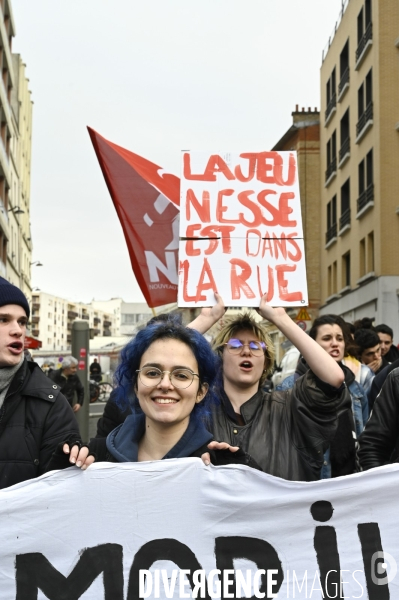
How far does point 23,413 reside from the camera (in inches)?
145

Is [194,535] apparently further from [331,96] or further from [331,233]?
[331,96]

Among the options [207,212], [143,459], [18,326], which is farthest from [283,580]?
[207,212]

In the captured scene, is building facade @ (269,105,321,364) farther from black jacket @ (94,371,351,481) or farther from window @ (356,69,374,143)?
black jacket @ (94,371,351,481)

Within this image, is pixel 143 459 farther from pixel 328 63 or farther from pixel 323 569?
pixel 328 63

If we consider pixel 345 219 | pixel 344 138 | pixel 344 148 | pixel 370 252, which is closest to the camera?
pixel 370 252

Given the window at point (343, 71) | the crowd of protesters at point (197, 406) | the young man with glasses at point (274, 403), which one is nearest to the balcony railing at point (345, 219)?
the window at point (343, 71)

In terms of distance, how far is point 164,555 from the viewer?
322 cm

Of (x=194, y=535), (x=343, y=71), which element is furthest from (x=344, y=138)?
(x=194, y=535)

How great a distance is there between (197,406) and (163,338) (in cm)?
28

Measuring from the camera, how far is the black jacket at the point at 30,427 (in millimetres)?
3588

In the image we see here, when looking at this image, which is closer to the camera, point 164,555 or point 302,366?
point 164,555

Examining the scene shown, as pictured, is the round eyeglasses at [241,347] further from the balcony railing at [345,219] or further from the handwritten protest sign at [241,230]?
the balcony railing at [345,219]

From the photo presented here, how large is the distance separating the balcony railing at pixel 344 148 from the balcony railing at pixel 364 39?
3.57m

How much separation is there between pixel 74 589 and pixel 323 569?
2.84ft
